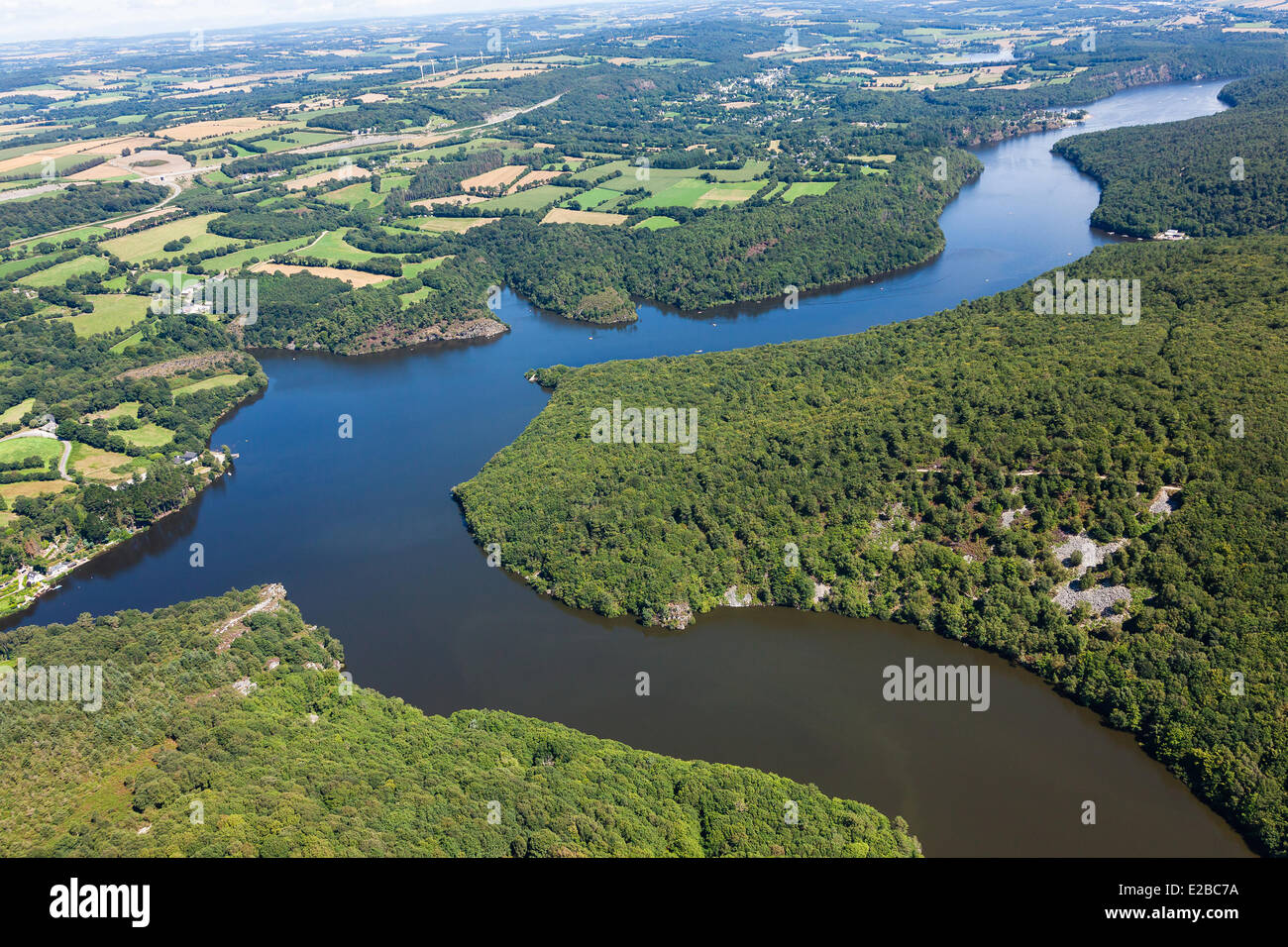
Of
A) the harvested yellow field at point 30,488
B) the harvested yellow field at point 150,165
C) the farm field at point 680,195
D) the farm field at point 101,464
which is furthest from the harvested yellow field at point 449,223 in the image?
A: the harvested yellow field at point 150,165

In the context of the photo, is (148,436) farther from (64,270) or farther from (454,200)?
(454,200)

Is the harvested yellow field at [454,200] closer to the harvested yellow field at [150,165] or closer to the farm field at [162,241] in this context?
the farm field at [162,241]

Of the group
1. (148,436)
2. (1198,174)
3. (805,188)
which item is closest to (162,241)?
(148,436)

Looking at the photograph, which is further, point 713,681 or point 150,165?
point 150,165

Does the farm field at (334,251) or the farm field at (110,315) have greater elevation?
the farm field at (334,251)

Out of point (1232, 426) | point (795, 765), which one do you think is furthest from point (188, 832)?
point (1232, 426)

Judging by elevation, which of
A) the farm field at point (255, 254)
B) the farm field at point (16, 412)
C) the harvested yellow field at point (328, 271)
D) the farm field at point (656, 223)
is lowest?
the farm field at point (16, 412)

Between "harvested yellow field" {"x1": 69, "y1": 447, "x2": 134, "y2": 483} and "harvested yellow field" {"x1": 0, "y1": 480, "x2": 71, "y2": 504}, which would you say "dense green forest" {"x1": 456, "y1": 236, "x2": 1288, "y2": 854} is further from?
"harvested yellow field" {"x1": 0, "y1": 480, "x2": 71, "y2": 504}
